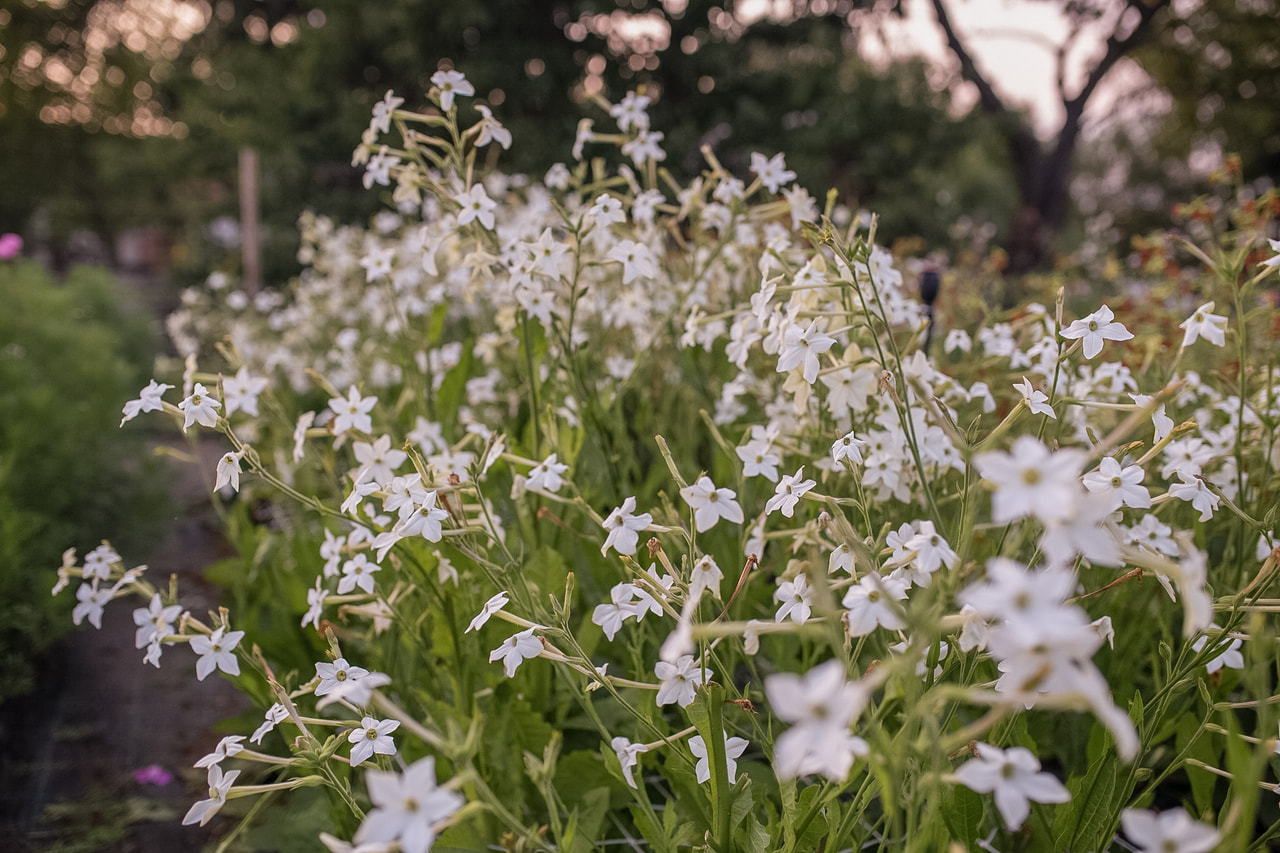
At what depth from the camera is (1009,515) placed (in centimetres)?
44

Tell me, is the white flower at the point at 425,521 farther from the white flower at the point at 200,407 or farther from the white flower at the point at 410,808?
the white flower at the point at 410,808

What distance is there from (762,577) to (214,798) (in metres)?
0.97

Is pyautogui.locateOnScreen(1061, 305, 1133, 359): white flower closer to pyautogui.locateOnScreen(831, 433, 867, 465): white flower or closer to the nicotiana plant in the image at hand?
the nicotiana plant

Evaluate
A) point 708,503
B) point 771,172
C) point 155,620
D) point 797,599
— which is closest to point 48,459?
point 155,620

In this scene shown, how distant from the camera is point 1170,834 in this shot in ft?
1.59

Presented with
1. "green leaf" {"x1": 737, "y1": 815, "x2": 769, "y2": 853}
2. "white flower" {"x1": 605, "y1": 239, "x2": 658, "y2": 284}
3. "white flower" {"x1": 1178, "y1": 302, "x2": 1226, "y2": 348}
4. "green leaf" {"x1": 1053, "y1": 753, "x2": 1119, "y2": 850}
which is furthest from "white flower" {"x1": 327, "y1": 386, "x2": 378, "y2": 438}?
"white flower" {"x1": 1178, "y1": 302, "x2": 1226, "y2": 348}

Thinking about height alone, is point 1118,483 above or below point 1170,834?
above

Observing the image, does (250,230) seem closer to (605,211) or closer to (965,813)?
(605,211)

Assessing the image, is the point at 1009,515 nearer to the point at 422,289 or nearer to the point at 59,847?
the point at 59,847

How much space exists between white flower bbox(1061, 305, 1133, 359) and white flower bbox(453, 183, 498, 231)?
0.86 metres

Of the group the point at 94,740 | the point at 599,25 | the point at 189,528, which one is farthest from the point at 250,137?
the point at 94,740

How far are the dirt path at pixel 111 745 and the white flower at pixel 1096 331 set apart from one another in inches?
71.0

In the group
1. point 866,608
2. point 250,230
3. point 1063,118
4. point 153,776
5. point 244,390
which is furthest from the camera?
point 1063,118

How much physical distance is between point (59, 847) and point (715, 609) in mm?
1376
